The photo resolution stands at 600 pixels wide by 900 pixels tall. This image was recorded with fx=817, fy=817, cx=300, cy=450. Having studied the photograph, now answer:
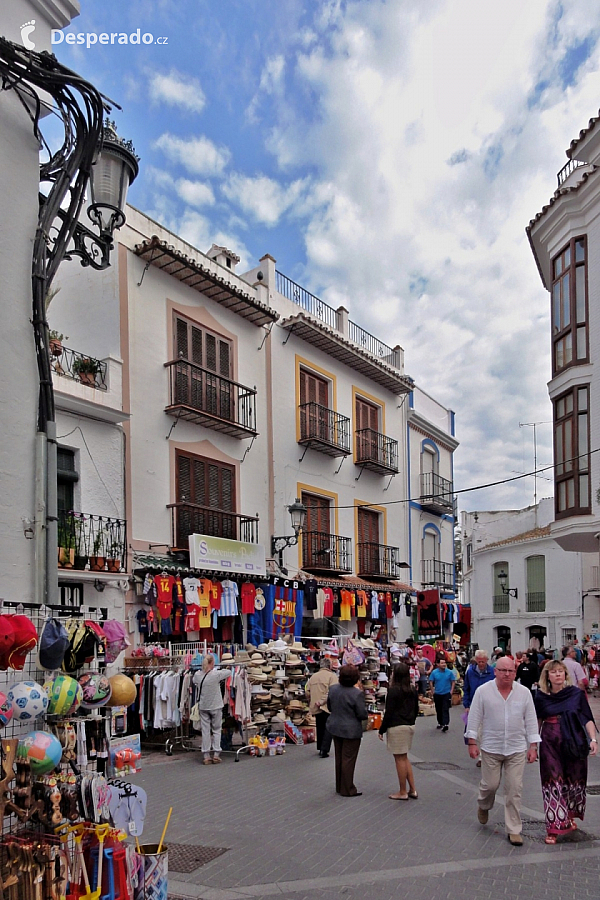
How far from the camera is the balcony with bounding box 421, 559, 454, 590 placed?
29.0 metres

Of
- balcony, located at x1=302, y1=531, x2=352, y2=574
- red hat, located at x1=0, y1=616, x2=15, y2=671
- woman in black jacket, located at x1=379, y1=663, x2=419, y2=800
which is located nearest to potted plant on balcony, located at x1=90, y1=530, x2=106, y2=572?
woman in black jacket, located at x1=379, y1=663, x2=419, y2=800

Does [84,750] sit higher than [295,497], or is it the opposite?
[295,497]

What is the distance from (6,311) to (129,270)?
10653mm

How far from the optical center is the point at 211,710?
13.3 meters

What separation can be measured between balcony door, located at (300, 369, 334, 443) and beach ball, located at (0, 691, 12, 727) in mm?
17162

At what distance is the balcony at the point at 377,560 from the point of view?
24.8m

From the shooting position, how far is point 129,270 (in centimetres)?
1689

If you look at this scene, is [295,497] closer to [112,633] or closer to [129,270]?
[129,270]

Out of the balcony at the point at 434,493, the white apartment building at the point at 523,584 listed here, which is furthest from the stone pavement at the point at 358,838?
the white apartment building at the point at 523,584

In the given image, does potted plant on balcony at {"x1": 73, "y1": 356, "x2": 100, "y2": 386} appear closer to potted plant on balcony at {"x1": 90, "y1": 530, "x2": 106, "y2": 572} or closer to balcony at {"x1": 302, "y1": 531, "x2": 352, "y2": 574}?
potted plant on balcony at {"x1": 90, "y1": 530, "x2": 106, "y2": 572}

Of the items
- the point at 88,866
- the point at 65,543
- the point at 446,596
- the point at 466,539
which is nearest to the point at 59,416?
the point at 65,543

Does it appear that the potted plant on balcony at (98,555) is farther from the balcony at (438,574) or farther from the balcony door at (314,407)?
the balcony at (438,574)

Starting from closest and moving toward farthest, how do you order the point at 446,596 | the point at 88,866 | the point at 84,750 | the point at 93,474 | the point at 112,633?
1. the point at 88,866
2. the point at 84,750
3. the point at 112,633
4. the point at 93,474
5. the point at 446,596

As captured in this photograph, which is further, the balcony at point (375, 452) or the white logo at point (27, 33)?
the balcony at point (375, 452)
